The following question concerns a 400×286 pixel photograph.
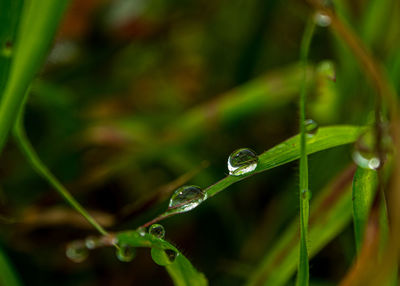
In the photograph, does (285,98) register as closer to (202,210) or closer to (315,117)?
(315,117)

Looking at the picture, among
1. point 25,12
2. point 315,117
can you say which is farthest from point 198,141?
point 25,12

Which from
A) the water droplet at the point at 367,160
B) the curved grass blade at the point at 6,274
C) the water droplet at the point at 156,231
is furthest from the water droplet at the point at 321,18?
the curved grass blade at the point at 6,274

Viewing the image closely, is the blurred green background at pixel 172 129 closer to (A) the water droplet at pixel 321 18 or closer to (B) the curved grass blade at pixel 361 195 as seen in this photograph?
(A) the water droplet at pixel 321 18

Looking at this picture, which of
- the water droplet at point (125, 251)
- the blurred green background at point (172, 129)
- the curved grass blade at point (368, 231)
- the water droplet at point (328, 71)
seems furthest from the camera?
the blurred green background at point (172, 129)

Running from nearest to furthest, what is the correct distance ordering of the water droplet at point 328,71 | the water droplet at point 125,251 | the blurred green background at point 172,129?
the water droplet at point 125,251, the water droplet at point 328,71, the blurred green background at point 172,129

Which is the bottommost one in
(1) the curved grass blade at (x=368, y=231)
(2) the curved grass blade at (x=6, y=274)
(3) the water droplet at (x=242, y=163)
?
(1) the curved grass blade at (x=368, y=231)

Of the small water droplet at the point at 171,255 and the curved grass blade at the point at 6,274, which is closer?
the small water droplet at the point at 171,255

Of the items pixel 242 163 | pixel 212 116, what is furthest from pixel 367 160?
pixel 212 116

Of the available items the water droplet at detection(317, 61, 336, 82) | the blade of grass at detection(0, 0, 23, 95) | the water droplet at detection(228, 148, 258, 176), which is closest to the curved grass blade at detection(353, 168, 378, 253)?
the water droplet at detection(228, 148, 258, 176)
